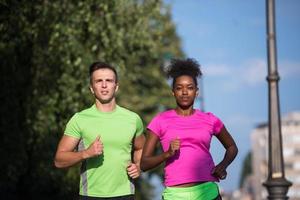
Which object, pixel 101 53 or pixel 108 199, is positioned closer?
pixel 108 199

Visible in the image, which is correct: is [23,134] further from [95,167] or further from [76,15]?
[95,167]

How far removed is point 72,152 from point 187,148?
3.05 feet

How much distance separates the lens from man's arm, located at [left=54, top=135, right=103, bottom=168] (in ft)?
19.6

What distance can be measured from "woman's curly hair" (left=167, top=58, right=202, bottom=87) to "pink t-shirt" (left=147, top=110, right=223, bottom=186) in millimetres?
355

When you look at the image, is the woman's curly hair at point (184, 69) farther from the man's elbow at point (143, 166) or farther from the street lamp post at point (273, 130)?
the street lamp post at point (273, 130)

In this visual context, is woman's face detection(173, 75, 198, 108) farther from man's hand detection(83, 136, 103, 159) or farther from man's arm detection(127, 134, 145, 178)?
man's hand detection(83, 136, 103, 159)

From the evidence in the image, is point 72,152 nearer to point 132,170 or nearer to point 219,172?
point 132,170

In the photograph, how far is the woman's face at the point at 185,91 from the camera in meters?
6.30

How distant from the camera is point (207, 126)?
6273mm

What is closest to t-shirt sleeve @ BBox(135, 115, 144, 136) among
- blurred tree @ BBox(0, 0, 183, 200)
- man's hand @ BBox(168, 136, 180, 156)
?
man's hand @ BBox(168, 136, 180, 156)

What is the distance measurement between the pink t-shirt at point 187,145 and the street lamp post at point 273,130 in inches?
257

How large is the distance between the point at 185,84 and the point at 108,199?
1126 mm

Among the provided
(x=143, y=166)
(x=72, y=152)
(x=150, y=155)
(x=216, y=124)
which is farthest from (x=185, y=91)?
(x=72, y=152)

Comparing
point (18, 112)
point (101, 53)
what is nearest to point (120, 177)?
point (18, 112)
